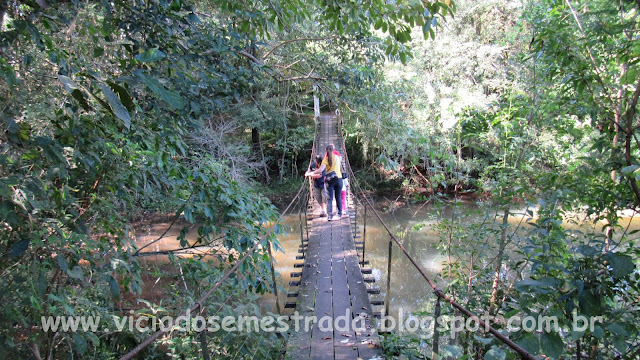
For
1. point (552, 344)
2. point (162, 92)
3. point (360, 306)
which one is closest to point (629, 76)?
point (552, 344)

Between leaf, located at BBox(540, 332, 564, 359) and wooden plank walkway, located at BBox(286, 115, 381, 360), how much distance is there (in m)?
1.17

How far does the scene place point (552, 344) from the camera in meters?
0.89

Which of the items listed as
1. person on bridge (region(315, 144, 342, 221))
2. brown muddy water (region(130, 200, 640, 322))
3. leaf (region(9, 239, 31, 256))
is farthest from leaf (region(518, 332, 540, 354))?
person on bridge (region(315, 144, 342, 221))

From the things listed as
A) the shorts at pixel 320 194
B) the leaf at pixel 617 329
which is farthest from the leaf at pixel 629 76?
the shorts at pixel 320 194

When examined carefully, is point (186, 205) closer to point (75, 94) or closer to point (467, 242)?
point (75, 94)

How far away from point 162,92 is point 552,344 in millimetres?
1034

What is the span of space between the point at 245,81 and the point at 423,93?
6.26 meters

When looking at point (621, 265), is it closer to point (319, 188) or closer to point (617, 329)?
point (617, 329)

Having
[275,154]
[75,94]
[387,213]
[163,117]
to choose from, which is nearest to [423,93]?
[387,213]

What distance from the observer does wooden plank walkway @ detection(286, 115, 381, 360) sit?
205 centimetres

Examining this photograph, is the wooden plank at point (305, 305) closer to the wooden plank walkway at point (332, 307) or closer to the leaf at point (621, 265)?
the wooden plank walkway at point (332, 307)

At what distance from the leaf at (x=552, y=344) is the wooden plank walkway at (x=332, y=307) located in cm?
117

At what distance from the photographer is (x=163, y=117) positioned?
176cm

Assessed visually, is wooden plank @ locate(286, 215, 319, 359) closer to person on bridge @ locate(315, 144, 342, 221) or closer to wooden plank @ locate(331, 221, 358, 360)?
wooden plank @ locate(331, 221, 358, 360)
